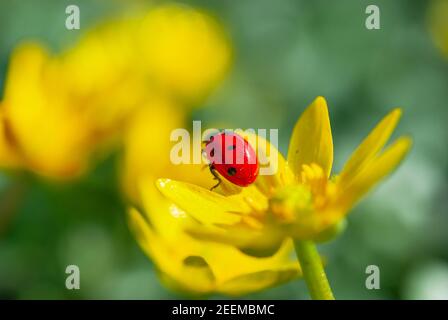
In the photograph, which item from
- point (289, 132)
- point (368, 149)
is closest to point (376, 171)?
point (368, 149)

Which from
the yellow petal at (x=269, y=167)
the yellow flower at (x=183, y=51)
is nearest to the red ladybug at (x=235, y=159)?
the yellow petal at (x=269, y=167)

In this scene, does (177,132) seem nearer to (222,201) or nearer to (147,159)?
(147,159)

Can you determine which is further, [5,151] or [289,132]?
[289,132]

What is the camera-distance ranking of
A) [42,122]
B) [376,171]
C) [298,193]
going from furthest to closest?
1. [42,122]
2. [298,193]
3. [376,171]

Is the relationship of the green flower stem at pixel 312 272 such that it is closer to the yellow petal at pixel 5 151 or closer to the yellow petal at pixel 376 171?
the yellow petal at pixel 376 171

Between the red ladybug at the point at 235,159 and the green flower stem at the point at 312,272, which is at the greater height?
the red ladybug at the point at 235,159

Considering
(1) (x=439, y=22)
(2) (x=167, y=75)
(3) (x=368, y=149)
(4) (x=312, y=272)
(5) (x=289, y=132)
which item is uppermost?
(1) (x=439, y=22)

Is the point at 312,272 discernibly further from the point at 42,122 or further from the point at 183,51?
the point at 183,51
